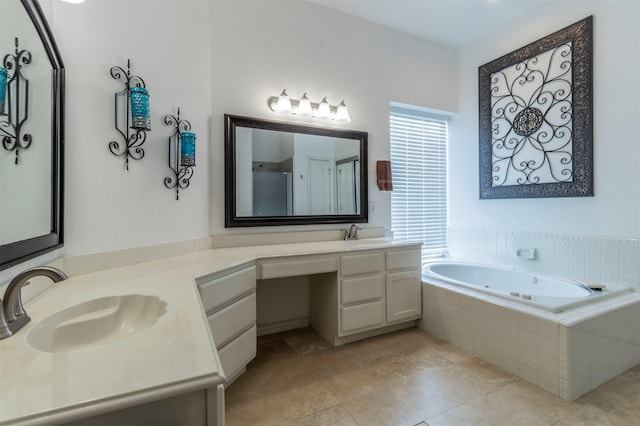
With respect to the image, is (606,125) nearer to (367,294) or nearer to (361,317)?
(367,294)

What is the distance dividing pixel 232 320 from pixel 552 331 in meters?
1.85

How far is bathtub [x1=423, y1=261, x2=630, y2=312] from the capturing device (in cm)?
193

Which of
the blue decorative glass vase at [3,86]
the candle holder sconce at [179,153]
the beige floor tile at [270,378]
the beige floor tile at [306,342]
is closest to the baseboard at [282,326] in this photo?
the beige floor tile at [306,342]

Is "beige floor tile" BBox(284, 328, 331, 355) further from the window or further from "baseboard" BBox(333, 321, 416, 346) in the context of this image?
the window

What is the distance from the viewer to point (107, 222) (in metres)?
1.69

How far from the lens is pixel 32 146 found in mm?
1172

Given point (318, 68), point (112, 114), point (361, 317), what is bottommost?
point (361, 317)

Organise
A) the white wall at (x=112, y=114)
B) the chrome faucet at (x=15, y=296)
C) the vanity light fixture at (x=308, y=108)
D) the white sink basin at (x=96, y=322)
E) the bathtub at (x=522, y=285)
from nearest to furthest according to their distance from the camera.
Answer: the chrome faucet at (x=15, y=296), the white sink basin at (x=96, y=322), the white wall at (x=112, y=114), the bathtub at (x=522, y=285), the vanity light fixture at (x=308, y=108)

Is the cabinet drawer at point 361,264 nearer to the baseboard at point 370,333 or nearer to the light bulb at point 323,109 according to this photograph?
the baseboard at point 370,333

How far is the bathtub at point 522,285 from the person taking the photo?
1930 mm

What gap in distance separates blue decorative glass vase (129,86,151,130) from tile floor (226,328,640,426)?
65.3 inches

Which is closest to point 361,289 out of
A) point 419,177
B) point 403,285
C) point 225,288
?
point 403,285

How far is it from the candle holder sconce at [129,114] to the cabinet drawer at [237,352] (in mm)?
1236

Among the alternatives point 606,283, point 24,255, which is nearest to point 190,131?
point 24,255
